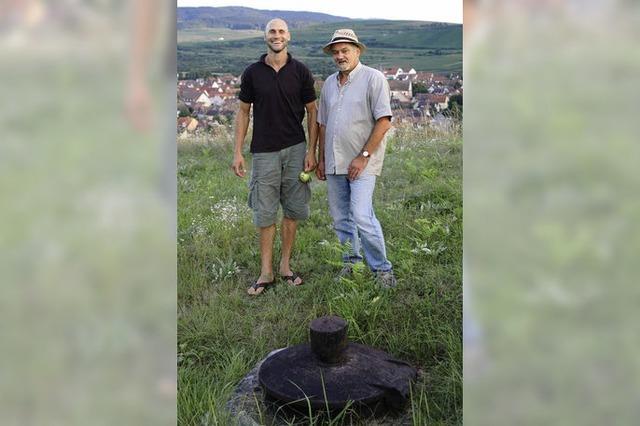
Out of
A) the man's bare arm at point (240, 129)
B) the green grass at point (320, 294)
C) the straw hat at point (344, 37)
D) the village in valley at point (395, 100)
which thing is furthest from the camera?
the village in valley at point (395, 100)

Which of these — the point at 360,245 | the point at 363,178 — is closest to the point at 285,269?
the point at 360,245

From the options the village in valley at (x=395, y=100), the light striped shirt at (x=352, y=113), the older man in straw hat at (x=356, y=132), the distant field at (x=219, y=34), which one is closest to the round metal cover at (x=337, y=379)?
the older man in straw hat at (x=356, y=132)

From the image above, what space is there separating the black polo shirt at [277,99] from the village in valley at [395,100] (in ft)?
3.03

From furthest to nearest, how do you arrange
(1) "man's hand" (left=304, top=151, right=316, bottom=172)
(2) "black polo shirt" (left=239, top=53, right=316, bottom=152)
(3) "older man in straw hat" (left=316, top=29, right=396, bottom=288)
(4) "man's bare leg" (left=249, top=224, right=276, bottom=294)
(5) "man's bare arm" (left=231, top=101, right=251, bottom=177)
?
(4) "man's bare leg" (left=249, top=224, right=276, bottom=294), (1) "man's hand" (left=304, top=151, right=316, bottom=172), (5) "man's bare arm" (left=231, top=101, right=251, bottom=177), (2) "black polo shirt" (left=239, top=53, right=316, bottom=152), (3) "older man in straw hat" (left=316, top=29, right=396, bottom=288)

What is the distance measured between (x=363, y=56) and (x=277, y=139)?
88 cm

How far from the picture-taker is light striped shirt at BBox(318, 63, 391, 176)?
409 cm

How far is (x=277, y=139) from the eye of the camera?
4.36 metres

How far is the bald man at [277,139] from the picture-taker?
4199mm

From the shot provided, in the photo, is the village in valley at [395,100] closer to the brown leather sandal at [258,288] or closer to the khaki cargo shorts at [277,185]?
the khaki cargo shorts at [277,185]

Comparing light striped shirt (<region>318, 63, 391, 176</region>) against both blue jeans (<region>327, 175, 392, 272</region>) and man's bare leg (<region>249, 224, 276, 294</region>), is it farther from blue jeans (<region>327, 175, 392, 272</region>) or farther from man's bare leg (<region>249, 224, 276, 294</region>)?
man's bare leg (<region>249, 224, 276, 294</region>)

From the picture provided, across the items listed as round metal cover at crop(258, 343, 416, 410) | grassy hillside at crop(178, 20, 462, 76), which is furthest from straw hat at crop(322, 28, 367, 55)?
round metal cover at crop(258, 343, 416, 410)

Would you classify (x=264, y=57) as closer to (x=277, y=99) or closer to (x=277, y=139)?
(x=277, y=99)
